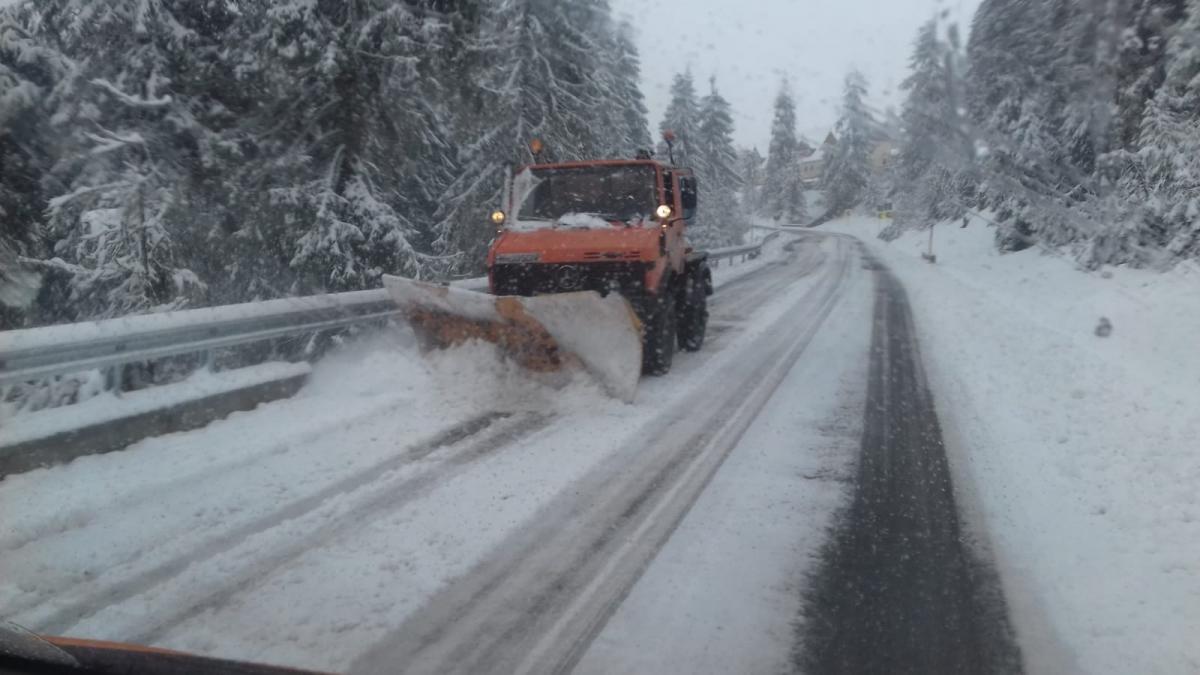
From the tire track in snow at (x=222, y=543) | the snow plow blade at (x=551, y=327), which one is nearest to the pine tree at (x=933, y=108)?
the snow plow blade at (x=551, y=327)

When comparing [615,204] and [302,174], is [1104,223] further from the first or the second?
[302,174]

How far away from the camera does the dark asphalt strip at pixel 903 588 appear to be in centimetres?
315

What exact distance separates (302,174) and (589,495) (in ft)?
30.2

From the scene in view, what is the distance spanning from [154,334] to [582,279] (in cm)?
368

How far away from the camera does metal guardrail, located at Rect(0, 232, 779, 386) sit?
504 centimetres

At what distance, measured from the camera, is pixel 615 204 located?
28.1 feet

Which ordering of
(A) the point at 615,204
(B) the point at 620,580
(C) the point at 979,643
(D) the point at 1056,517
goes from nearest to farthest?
(C) the point at 979,643 < (B) the point at 620,580 < (D) the point at 1056,517 < (A) the point at 615,204

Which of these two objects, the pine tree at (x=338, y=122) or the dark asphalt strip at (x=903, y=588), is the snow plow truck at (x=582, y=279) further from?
the pine tree at (x=338, y=122)

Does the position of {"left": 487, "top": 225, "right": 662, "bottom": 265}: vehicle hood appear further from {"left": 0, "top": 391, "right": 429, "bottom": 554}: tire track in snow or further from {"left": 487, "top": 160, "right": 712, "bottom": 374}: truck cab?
{"left": 0, "top": 391, "right": 429, "bottom": 554}: tire track in snow

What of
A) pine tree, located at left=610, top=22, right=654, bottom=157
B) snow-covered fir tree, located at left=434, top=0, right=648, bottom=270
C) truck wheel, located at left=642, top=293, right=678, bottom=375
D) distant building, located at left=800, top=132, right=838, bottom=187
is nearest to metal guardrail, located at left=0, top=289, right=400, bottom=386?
truck wheel, located at left=642, top=293, right=678, bottom=375

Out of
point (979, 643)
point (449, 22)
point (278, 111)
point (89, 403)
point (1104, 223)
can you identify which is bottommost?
point (979, 643)

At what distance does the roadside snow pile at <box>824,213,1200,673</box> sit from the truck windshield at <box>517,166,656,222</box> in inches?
142

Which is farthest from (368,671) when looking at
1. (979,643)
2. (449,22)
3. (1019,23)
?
(449,22)

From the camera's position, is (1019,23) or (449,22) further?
(449,22)
